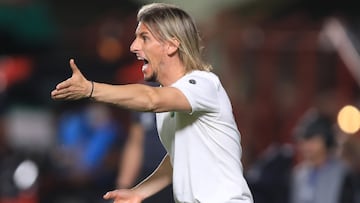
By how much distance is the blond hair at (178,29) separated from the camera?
8195 millimetres

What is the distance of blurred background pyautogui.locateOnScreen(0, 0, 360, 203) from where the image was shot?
15586mm

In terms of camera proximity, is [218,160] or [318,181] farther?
[318,181]

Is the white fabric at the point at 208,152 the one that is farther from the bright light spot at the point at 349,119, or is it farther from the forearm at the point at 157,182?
the bright light spot at the point at 349,119

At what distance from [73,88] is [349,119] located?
8531 millimetres

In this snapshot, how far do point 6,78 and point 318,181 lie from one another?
851 centimetres

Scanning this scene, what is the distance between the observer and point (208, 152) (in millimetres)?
8172

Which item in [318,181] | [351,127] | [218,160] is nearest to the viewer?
[218,160]

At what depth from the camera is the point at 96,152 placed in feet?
54.0

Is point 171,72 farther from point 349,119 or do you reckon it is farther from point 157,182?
point 349,119

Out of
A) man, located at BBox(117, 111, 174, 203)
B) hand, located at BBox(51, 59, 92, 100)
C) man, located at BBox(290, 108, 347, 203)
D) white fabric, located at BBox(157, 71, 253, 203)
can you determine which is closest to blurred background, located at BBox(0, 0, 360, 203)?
man, located at BBox(290, 108, 347, 203)

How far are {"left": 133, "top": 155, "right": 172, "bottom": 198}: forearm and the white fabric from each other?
1.49 feet

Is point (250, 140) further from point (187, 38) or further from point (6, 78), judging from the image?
point (187, 38)

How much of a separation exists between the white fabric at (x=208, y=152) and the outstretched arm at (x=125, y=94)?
0.20m

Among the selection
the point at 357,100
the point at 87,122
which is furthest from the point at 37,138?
the point at 357,100
